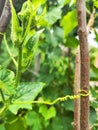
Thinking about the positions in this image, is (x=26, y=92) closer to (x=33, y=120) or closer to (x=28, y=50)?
(x=28, y=50)

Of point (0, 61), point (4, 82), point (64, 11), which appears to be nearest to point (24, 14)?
point (4, 82)

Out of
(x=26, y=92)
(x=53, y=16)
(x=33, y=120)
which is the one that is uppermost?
(x=53, y=16)

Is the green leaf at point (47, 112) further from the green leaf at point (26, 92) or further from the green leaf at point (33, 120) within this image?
the green leaf at point (26, 92)

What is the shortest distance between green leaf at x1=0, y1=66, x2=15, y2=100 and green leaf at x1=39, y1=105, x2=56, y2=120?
749 mm

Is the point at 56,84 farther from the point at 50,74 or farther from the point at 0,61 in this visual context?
the point at 0,61

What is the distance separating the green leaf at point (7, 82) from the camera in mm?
513

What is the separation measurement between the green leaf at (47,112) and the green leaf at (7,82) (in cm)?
75

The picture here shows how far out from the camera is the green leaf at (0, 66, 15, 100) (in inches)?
20.2

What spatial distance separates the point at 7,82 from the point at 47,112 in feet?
2.59

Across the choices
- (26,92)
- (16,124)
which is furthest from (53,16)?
(26,92)

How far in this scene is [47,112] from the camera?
1.30 meters

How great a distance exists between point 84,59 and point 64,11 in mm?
767

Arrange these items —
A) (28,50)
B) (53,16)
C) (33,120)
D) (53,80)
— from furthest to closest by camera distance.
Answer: (53,80), (33,120), (53,16), (28,50)

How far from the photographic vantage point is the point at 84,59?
1.77ft
